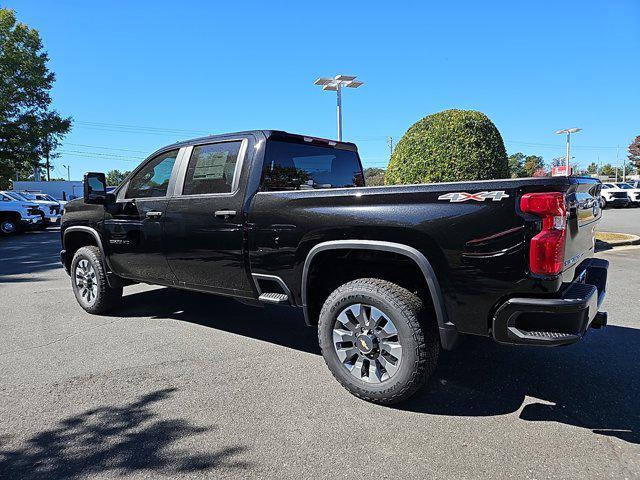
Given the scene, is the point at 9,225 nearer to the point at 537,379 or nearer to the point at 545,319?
the point at 537,379

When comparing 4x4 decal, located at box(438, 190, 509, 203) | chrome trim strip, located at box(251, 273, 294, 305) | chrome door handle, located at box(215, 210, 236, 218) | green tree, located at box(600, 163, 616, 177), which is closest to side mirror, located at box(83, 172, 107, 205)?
chrome door handle, located at box(215, 210, 236, 218)

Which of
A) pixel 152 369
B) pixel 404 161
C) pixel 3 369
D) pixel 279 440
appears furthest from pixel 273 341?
pixel 404 161

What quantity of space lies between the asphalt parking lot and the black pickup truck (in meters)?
0.42

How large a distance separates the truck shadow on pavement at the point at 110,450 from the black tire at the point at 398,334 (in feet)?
3.14

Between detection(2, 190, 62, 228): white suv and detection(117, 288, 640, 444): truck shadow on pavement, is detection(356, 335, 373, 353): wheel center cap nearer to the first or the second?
detection(117, 288, 640, 444): truck shadow on pavement

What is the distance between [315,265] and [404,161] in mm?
5911

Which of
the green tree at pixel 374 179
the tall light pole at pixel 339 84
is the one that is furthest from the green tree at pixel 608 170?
the tall light pole at pixel 339 84

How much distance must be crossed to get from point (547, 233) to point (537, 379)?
1525 millimetres

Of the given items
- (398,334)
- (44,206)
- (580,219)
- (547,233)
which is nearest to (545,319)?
(547,233)

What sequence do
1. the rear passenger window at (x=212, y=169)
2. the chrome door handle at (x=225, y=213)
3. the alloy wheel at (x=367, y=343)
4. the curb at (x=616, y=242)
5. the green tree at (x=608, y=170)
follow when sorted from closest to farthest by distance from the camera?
the alloy wheel at (x=367, y=343) < the chrome door handle at (x=225, y=213) < the rear passenger window at (x=212, y=169) < the curb at (x=616, y=242) < the green tree at (x=608, y=170)

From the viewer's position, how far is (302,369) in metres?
3.68

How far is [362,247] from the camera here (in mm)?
2992

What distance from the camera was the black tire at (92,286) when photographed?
507 centimetres

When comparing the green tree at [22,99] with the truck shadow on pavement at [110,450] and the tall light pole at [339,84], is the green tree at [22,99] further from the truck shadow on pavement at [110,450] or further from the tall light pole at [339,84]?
the truck shadow on pavement at [110,450]
